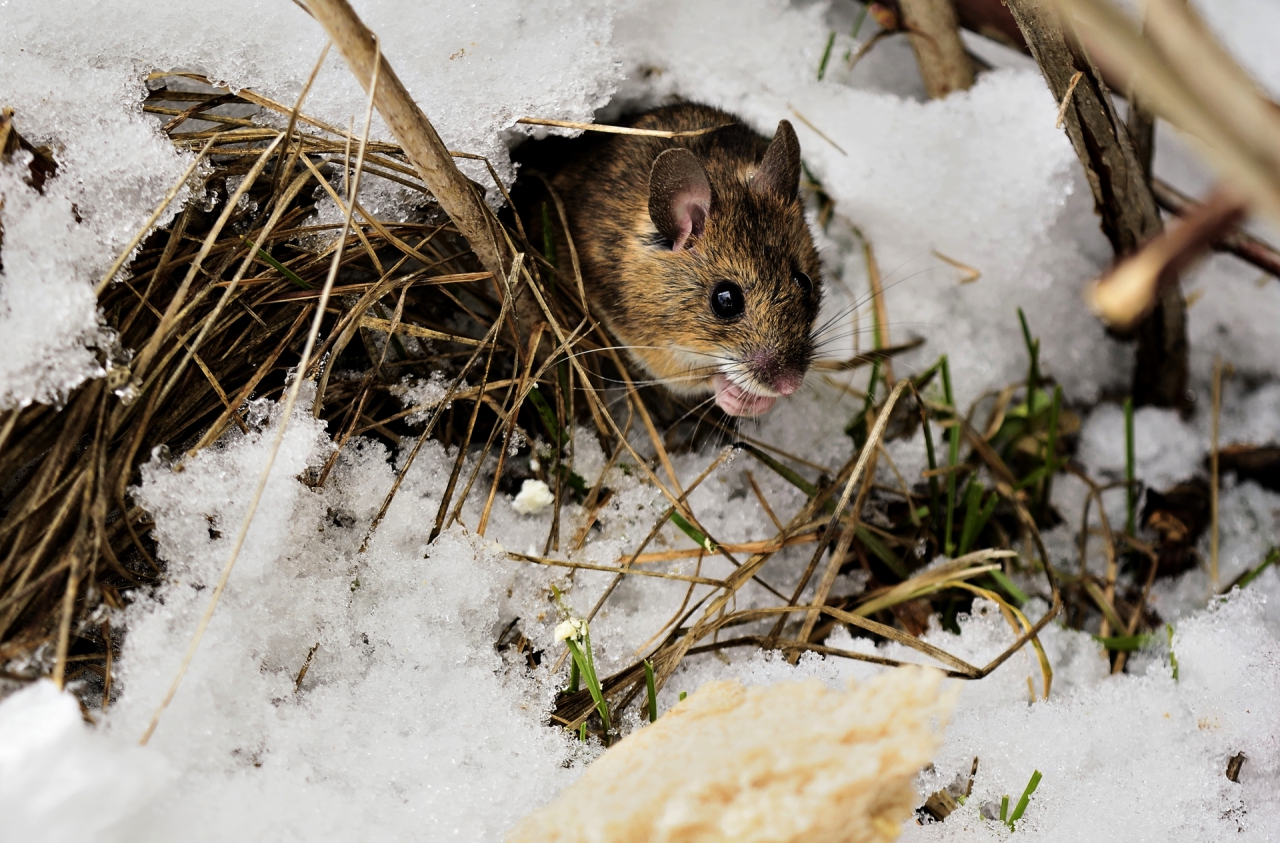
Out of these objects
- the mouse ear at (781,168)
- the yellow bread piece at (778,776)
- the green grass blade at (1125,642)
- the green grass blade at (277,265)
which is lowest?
the green grass blade at (1125,642)

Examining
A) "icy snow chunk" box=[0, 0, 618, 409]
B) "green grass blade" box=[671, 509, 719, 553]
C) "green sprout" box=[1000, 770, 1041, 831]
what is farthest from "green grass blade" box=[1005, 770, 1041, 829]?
"icy snow chunk" box=[0, 0, 618, 409]

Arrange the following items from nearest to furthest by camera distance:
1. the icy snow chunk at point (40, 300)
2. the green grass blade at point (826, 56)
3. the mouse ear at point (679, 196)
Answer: the icy snow chunk at point (40, 300) → the mouse ear at point (679, 196) → the green grass blade at point (826, 56)

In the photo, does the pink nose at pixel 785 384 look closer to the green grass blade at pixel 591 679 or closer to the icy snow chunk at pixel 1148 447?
the green grass blade at pixel 591 679

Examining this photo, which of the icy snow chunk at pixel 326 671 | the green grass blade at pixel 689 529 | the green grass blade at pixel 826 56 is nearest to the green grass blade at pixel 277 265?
the icy snow chunk at pixel 326 671

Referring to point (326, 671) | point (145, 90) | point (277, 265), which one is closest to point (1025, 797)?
point (326, 671)

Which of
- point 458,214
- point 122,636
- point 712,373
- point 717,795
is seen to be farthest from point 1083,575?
point 122,636

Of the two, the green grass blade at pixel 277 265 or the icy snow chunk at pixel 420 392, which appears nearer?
the green grass blade at pixel 277 265

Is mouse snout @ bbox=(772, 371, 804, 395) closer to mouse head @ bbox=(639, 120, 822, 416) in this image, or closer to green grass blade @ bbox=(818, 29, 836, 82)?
mouse head @ bbox=(639, 120, 822, 416)
